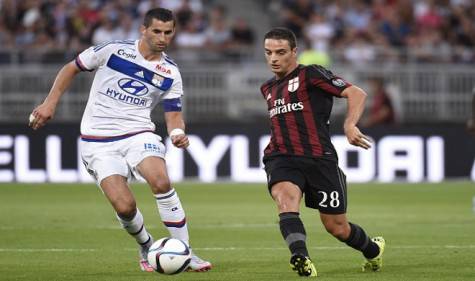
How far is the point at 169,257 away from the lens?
9070mm

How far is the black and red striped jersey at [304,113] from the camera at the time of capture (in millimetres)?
9688

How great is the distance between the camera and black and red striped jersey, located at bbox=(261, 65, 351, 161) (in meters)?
9.69

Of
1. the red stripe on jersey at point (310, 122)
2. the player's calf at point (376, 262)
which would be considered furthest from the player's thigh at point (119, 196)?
the player's calf at point (376, 262)

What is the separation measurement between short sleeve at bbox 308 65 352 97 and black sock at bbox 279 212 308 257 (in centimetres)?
112

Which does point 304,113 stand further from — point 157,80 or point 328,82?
point 157,80

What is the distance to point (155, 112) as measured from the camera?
23172 millimetres

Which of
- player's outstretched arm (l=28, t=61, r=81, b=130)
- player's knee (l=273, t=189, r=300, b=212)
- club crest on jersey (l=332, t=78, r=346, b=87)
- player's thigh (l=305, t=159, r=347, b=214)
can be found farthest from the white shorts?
club crest on jersey (l=332, t=78, r=346, b=87)

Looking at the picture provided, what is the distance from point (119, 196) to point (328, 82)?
201 centimetres

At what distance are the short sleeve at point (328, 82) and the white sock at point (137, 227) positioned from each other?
1.89 m

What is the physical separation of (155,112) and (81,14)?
11.1 feet

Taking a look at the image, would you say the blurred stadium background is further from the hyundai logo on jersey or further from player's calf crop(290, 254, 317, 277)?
player's calf crop(290, 254, 317, 277)

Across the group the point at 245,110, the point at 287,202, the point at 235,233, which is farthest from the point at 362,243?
the point at 245,110

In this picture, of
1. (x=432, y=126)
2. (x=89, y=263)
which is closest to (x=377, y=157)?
(x=432, y=126)

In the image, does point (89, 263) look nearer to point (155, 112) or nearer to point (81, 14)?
point (155, 112)
